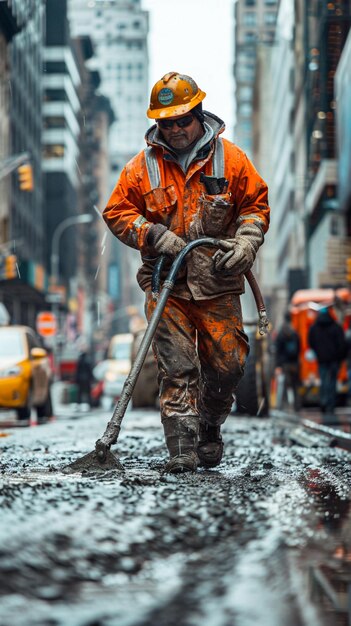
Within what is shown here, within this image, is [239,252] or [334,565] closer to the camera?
[334,565]

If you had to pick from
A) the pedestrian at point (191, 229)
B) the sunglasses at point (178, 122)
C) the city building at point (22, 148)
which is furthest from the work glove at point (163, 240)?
the city building at point (22, 148)

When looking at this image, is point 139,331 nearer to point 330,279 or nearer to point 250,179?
point 250,179

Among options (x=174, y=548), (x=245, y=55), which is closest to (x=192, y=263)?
(x=174, y=548)

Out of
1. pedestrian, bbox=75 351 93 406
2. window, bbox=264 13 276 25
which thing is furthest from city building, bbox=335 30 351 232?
window, bbox=264 13 276 25

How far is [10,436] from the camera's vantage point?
1148 cm

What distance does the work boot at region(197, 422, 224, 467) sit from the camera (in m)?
7.30

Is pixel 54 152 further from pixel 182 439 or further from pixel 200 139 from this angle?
pixel 182 439

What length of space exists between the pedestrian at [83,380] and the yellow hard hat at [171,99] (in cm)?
2768

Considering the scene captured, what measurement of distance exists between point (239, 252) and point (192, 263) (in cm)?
27

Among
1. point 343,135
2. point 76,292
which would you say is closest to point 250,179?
point 343,135

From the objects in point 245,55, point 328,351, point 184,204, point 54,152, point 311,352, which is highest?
point 184,204

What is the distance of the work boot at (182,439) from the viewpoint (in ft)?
21.6

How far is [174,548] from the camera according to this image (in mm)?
3945

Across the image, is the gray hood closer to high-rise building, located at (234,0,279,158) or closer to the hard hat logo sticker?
the hard hat logo sticker
